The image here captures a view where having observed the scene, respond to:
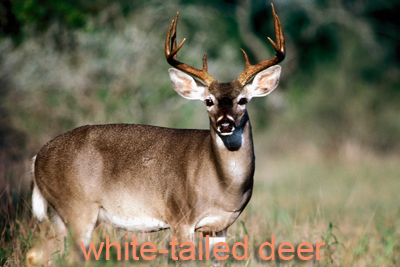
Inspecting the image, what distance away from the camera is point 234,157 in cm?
460

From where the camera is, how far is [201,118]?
12.9 meters

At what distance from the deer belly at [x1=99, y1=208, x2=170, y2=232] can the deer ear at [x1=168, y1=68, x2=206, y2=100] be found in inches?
51.6

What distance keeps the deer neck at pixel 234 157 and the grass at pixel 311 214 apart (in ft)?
1.92

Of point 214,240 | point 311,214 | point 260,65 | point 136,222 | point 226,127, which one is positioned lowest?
point 311,214

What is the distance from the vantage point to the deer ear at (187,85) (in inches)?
198

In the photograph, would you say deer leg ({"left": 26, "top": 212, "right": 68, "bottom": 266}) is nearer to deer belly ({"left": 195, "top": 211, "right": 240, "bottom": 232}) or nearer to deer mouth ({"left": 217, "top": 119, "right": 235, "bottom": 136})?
deer belly ({"left": 195, "top": 211, "right": 240, "bottom": 232})

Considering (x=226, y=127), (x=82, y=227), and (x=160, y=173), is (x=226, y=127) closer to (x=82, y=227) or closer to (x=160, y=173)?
(x=160, y=173)

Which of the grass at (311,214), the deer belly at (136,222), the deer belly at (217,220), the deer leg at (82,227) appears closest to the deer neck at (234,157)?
the deer belly at (217,220)

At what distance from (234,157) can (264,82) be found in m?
0.93

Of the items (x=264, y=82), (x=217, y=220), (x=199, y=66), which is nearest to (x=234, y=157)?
(x=217, y=220)

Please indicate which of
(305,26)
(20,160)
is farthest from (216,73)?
(305,26)

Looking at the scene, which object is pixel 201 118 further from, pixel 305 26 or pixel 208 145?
pixel 305 26

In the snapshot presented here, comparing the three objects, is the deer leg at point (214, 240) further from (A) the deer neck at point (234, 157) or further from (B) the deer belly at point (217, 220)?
(A) the deer neck at point (234, 157)

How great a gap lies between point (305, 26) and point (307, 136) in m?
6.28
